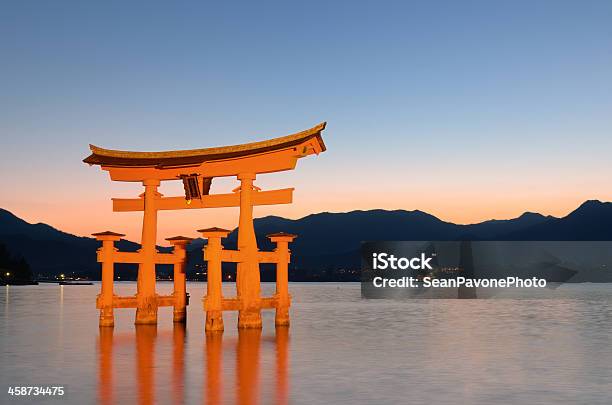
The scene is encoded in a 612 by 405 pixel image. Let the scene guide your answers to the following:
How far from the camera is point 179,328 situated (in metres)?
30.7

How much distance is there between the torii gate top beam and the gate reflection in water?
533 cm

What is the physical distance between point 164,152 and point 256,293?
5.57 meters

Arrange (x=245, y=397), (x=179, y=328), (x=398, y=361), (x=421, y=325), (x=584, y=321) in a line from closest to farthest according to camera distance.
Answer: (x=245, y=397)
(x=398, y=361)
(x=179, y=328)
(x=421, y=325)
(x=584, y=321)

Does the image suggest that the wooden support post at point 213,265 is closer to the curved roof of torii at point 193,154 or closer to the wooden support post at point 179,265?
the curved roof of torii at point 193,154

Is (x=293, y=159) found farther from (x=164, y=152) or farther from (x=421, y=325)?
(x=421, y=325)

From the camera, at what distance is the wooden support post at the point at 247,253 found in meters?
25.2

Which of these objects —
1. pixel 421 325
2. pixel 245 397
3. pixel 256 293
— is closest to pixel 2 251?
pixel 421 325

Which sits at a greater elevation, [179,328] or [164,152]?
[164,152]

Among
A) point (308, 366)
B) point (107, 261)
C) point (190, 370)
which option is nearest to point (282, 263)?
point (107, 261)

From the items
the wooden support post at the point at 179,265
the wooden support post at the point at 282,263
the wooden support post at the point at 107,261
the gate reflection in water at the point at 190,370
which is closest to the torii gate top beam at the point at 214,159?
the wooden support post at the point at 107,261

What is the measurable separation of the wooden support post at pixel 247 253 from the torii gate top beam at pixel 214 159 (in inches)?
23.5

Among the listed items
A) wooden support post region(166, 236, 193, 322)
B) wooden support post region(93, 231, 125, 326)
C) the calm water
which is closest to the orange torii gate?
wooden support post region(93, 231, 125, 326)

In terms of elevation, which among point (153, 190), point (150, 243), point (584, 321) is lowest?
point (584, 321)

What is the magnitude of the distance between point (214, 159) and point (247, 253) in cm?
324
